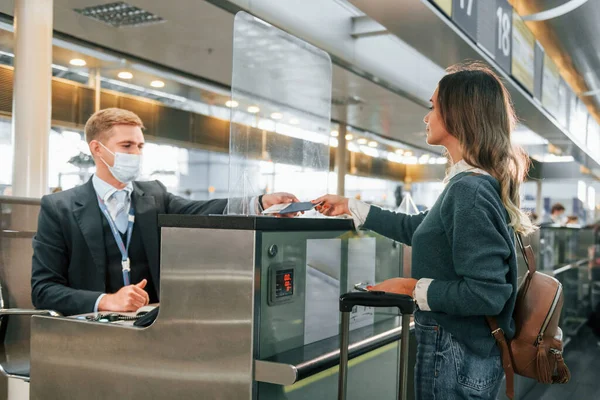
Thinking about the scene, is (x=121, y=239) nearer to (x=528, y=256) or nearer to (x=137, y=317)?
(x=137, y=317)

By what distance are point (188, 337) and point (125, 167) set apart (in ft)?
4.02

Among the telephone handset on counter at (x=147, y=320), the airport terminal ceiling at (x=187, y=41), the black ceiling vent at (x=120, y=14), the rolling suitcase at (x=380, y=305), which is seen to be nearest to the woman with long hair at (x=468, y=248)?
the rolling suitcase at (x=380, y=305)

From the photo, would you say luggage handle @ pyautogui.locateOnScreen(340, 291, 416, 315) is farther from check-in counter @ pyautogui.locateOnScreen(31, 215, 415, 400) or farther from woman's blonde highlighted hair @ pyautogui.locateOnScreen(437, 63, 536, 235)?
woman's blonde highlighted hair @ pyautogui.locateOnScreen(437, 63, 536, 235)

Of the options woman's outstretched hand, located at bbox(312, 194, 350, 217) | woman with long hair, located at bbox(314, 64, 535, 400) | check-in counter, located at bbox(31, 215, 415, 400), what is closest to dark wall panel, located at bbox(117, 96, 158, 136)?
woman's outstretched hand, located at bbox(312, 194, 350, 217)

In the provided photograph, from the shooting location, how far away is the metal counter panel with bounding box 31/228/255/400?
1564 mm

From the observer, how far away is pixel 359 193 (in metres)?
12.5

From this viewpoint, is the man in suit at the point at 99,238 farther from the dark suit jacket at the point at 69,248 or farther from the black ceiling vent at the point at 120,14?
the black ceiling vent at the point at 120,14

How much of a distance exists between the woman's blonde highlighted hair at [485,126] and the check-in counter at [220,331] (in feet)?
1.72

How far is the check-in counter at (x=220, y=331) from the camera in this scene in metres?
1.56

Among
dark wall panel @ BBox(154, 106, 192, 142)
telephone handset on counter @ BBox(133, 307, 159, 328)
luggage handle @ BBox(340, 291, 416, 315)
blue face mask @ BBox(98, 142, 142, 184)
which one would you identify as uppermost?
dark wall panel @ BBox(154, 106, 192, 142)

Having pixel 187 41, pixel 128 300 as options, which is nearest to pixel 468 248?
pixel 128 300

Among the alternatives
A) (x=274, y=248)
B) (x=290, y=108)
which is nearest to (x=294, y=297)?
(x=274, y=248)

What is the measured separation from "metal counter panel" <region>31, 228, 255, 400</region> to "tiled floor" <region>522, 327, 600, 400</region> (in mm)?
3803

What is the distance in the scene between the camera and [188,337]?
1.62m
